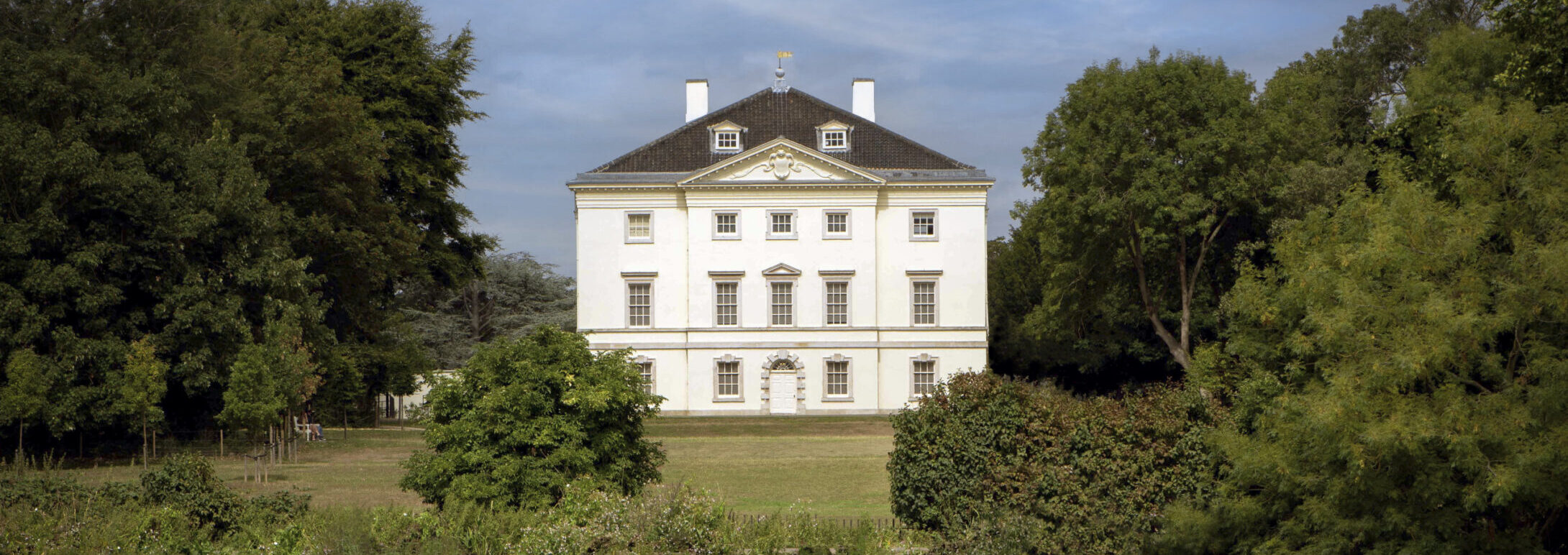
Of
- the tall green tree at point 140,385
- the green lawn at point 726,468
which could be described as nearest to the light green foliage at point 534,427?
the green lawn at point 726,468

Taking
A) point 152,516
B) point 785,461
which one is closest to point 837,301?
point 785,461

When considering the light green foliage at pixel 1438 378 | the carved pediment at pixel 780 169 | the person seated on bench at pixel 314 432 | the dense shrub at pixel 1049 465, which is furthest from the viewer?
the carved pediment at pixel 780 169

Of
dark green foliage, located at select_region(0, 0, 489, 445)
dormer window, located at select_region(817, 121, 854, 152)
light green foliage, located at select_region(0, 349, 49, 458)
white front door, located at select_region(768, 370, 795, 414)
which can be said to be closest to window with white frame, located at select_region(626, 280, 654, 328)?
white front door, located at select_region(768, 370, 795, 414)

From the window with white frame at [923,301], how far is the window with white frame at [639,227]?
9.25 meters

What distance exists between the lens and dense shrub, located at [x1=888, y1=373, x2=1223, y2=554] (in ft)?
45.9

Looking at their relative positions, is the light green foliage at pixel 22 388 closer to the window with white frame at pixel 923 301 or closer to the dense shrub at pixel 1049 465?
the dense shrub at pixel 1049 465

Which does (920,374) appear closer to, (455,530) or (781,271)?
(781,271)

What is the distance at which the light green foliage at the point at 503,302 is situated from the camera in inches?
2511

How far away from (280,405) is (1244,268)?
17.0m

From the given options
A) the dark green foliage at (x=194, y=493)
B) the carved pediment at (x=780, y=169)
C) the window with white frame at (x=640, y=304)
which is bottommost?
the dark green foliage at (x=194, y=493)

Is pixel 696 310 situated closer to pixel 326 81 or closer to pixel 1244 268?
pixel 326 81

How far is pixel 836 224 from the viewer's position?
46.0 m

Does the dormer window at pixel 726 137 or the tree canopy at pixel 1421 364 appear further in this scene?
the dormer window at pixel 726 137

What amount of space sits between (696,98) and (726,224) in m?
6.60
